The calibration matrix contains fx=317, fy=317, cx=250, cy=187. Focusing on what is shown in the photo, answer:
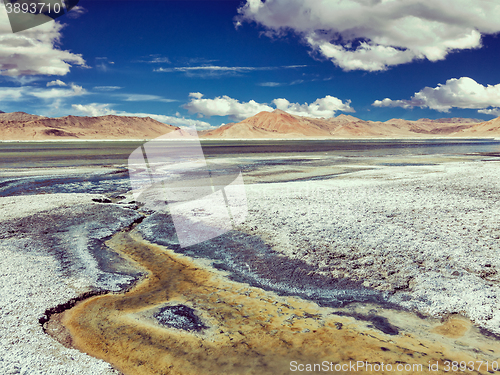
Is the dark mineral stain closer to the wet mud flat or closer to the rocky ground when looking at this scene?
the wet mud flat

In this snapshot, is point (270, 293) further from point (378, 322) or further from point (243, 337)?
point (378, 322)

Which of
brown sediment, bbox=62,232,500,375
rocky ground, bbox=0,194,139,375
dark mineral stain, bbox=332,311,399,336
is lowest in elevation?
dark mineral stain, bbox=332,311,399,336

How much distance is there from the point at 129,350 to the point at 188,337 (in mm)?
766

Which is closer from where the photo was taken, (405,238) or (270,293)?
(270,293)

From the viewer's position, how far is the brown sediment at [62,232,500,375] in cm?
389

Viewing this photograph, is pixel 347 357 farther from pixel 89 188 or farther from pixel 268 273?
pixel 89 188

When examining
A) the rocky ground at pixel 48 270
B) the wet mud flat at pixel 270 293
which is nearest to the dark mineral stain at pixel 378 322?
the wet mud flat at pixel 270 293

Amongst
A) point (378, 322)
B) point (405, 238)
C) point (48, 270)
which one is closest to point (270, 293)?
point (378, 322)

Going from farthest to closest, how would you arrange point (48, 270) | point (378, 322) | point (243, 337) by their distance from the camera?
point (48, 270)
point (378, 322)
point (243, 337)

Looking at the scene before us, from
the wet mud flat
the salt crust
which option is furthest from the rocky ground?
the salt crust

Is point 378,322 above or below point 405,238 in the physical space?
below

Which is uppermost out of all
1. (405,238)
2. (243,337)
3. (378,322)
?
(405,238)

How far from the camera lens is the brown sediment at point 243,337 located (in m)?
3.89

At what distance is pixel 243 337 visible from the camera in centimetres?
439
